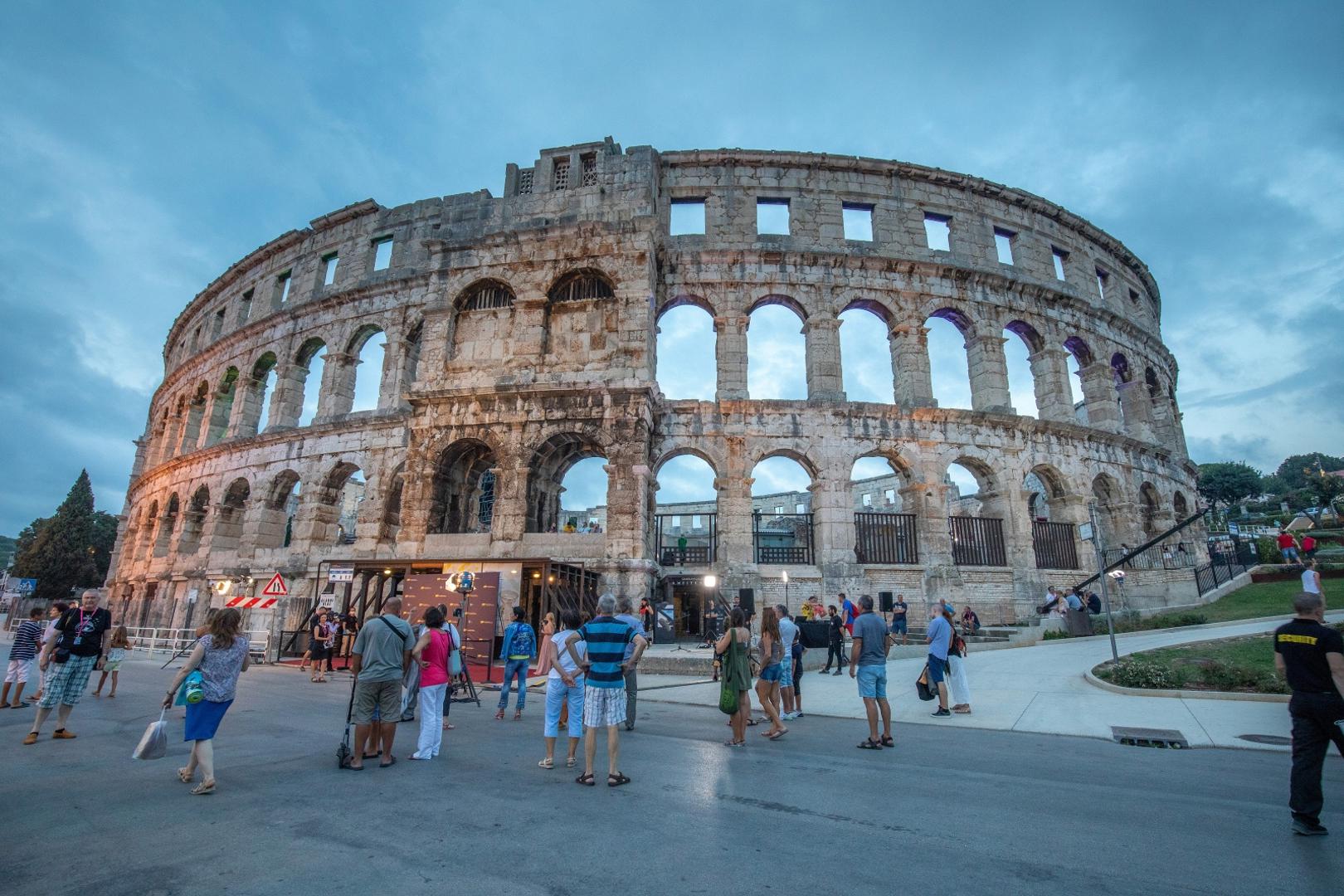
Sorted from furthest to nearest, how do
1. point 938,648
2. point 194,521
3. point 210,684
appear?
point 194,521 < point 938,648 < point 210,684

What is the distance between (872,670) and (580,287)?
620 inches

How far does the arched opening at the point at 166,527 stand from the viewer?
26.5 m

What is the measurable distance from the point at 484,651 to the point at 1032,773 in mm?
10606

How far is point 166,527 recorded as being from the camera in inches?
1077

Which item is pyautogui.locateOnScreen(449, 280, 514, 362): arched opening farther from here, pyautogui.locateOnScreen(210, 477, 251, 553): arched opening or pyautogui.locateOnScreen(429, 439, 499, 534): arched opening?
pyautogui.locateOnScreen(210, 477, 251, 553): arched opening

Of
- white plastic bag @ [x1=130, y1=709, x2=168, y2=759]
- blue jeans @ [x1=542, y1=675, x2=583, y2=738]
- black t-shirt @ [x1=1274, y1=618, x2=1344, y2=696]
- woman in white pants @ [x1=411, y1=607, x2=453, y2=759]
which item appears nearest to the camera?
black t-shirt @ [x1=1274, y1=618, x2=1344, y2=696]

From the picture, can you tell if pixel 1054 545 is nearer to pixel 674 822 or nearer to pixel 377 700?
pixel 674 822

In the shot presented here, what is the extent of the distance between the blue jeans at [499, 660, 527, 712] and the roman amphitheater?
446cm

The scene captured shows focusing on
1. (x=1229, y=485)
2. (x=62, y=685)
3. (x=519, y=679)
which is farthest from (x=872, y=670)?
(x=1229, y=485)

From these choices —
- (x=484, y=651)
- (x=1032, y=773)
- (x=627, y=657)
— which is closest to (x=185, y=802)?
(x=627, y=657)

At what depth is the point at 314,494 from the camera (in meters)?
21.1

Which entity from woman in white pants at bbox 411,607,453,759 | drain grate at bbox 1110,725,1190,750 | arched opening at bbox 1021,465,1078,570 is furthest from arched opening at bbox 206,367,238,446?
arched opening at bbox 1021,465,1078,570

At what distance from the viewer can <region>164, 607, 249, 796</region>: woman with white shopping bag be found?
186 inches

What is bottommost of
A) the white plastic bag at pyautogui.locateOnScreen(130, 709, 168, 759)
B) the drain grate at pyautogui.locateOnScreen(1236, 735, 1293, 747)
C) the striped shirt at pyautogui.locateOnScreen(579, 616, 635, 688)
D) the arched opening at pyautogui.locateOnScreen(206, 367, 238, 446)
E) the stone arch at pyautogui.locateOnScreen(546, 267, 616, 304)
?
the drain grate at pyautogui.locateOnScreen(1236, 735, 1293, 747)
